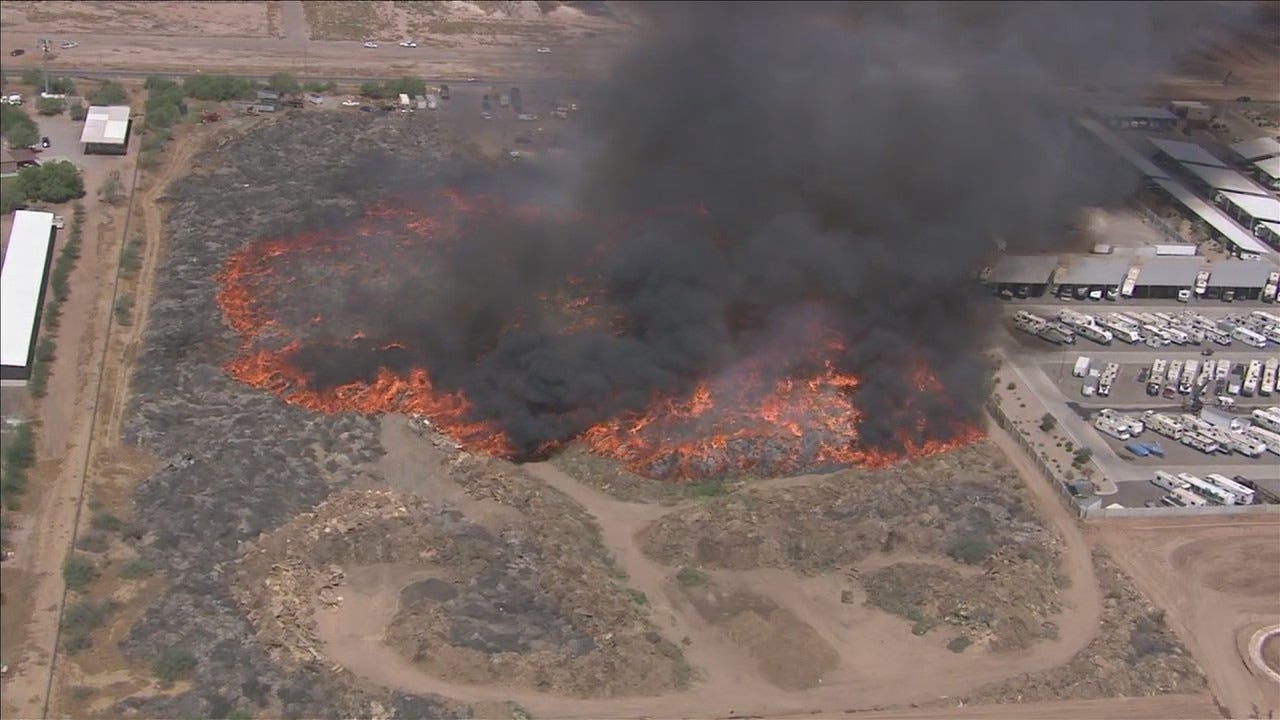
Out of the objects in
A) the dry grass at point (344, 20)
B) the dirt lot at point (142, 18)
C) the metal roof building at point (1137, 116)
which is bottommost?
the dirt lot at point (142, 18)

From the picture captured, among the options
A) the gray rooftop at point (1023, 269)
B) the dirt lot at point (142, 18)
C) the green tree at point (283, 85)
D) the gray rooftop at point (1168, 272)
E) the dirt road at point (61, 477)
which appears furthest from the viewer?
the dirt lot at point (142, 18)

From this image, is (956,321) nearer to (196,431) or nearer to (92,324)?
(196,431)

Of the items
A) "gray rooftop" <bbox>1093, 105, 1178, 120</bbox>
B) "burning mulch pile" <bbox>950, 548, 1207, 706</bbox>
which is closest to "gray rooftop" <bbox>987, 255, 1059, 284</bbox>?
"gray rooftop" <bbox>1093, 105, 1178, 120</bbox>

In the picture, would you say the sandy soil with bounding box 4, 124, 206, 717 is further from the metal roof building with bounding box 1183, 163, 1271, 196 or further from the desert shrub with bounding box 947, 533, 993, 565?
the metal roof building with bounding box 1183, 163, 1271, 196

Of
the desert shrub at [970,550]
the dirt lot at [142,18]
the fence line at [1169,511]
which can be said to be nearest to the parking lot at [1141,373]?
the fence line at [1169,511]

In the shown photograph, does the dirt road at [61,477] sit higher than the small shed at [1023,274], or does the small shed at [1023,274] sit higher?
the small shed at [1023,274]

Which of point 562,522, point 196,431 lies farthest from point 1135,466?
→ point 196,431

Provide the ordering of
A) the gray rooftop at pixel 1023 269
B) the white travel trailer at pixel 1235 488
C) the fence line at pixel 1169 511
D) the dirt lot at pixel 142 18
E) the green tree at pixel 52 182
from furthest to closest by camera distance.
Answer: the dirt lot at pixel 142 18 < the green tree at pixel 52 182 < the gray rooftop at pixel 1023 269 < the white travel trailer at pixel 1235 488 < the fence line at pixel 1169 511

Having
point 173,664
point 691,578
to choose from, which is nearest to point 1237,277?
point 691,578

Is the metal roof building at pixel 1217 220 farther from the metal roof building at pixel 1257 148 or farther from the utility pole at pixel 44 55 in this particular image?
the utility pole at pixel 44 55
